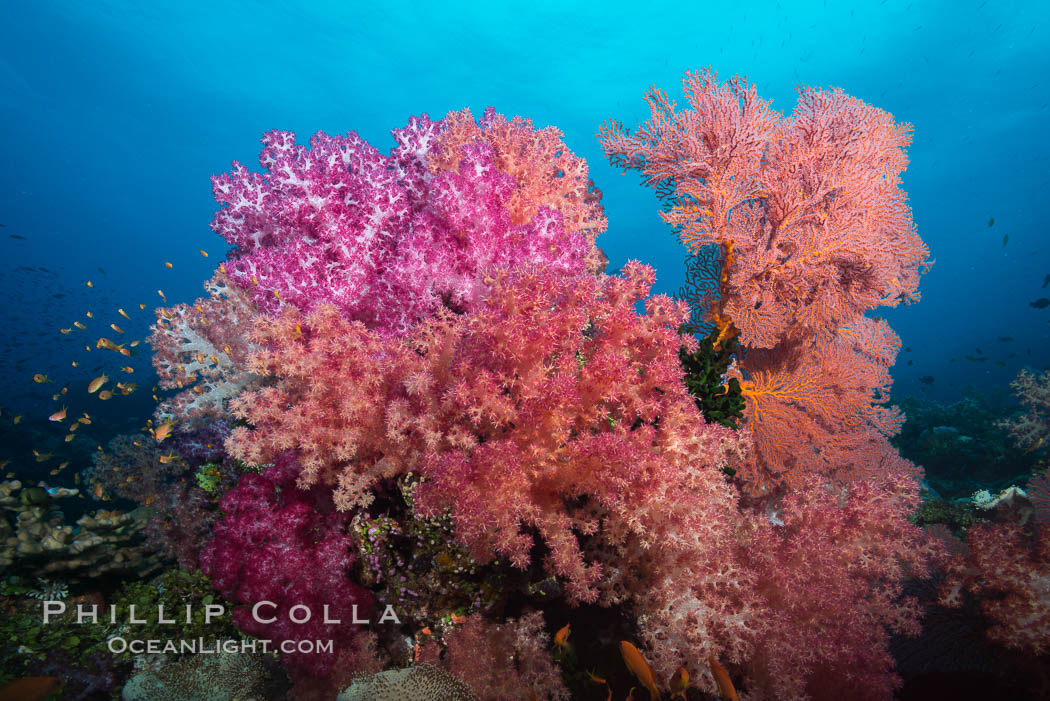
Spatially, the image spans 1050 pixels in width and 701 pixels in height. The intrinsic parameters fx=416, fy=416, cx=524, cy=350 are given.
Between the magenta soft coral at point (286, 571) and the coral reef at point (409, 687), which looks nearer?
the coral reef at point (409, 687)

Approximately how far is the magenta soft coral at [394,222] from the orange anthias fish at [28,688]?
2.89 metres

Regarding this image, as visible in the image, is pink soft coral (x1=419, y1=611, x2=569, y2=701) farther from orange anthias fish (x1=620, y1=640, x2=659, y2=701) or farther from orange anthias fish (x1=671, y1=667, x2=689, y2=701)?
orange anthias fish (x1=671, y1=667, x2=689, y2=701)

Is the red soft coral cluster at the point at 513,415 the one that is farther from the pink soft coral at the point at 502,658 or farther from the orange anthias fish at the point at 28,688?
the orange anthias fish at the point at 28,688

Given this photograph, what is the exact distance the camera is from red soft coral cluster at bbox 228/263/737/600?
240 centimetres

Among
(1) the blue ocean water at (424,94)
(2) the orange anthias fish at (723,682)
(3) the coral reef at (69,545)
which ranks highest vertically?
(1) the blue ocean water at (424,94)

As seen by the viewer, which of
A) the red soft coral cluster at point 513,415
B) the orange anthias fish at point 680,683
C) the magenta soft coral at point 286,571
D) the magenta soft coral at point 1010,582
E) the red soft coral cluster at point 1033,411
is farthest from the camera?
the red soft coral cluster at point 1033,411

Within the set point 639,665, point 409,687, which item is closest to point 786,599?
point 639,665

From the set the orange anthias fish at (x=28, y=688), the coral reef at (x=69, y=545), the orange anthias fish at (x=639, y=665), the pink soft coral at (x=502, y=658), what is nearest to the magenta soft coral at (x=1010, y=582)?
the orange anthias fish at (x=639, y=665)

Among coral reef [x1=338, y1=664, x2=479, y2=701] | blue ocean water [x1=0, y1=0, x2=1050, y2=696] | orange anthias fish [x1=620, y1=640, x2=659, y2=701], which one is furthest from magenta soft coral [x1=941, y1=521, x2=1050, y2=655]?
blue ocean water [x1=0, y1=0, x2=1050, y2=696]

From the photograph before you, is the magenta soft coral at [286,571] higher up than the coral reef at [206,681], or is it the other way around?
the magenta soft coral at [286,571]

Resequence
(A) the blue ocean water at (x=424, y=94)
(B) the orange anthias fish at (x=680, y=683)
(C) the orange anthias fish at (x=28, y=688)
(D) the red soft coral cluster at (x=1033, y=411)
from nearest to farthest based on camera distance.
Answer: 1. (B) the orange anthias fish at (x=680, y=683)
2. (C) the orange anthias fish at (x=28, y=688)
3. (D) the red soft coral cluster at (x=1033, y=411)
4. (A) the blue ocean water at (x=424, y=94)

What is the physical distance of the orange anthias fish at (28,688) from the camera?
2678 millimetres

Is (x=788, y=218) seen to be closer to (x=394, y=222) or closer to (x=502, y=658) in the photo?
(x=394, y=222)

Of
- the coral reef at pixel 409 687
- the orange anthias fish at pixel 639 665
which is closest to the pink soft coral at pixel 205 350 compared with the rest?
the coral reef at pixel 409 687
